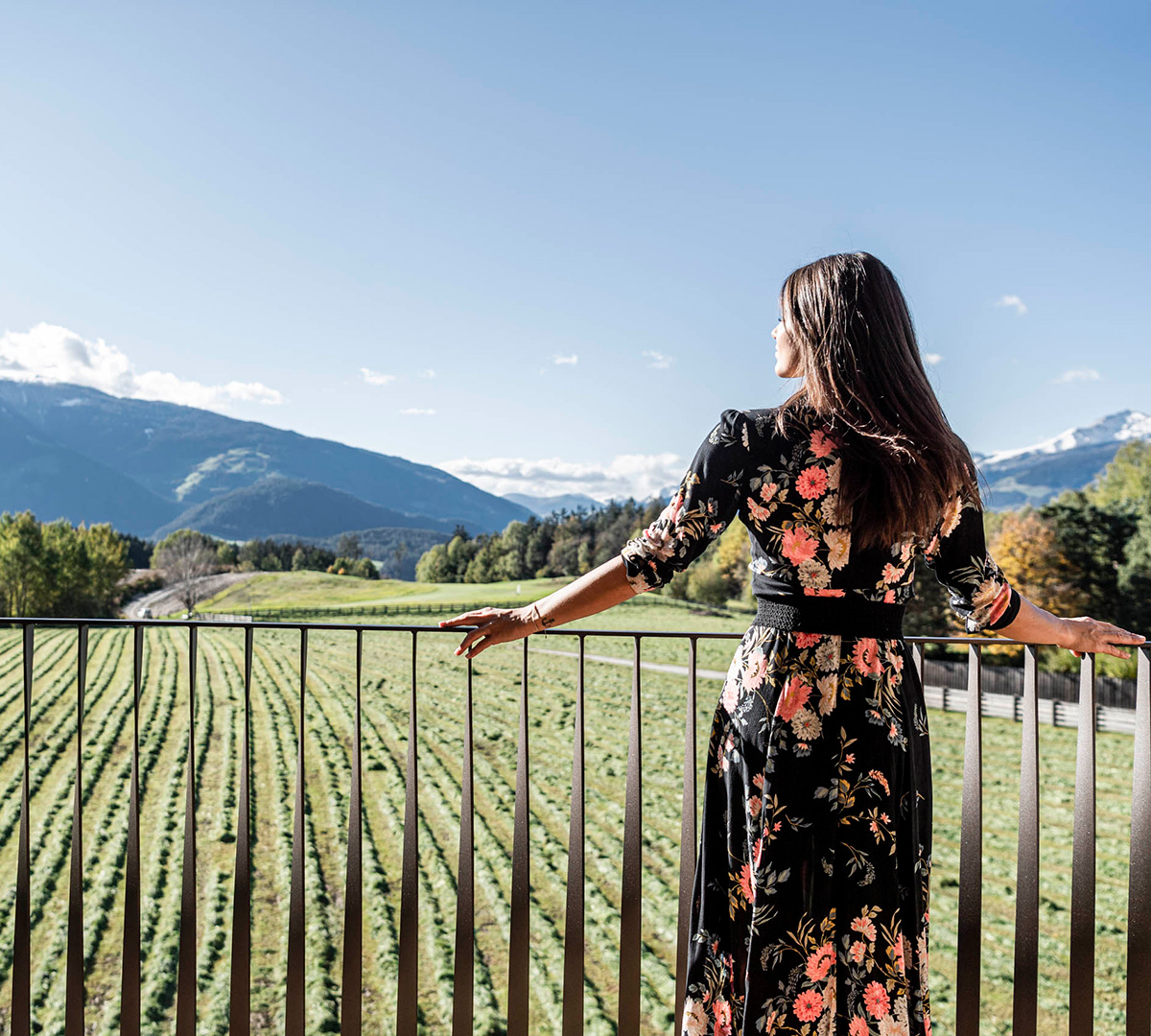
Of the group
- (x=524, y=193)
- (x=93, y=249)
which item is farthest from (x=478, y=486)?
(x=524, y=193)

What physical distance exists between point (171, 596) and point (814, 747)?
40.9m

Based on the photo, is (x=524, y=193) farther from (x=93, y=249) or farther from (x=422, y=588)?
(x=93, y=249)

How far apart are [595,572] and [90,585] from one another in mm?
40392

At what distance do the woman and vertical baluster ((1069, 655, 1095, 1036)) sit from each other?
0.57 meters

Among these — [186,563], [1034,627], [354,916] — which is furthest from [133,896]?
[186,563]

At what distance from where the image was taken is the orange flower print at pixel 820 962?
115 cm

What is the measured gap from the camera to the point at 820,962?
3.79 ft

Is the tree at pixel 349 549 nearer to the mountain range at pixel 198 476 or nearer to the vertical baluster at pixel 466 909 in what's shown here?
the vertical baluster at pixel 466 909

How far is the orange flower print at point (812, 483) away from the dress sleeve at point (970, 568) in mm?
189

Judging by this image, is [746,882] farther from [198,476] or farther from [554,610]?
[198,476]

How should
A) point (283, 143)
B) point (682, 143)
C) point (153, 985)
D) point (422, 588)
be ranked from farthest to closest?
point (422, 588) < point (682, 143) < point (283, 143) < point (153, 985)

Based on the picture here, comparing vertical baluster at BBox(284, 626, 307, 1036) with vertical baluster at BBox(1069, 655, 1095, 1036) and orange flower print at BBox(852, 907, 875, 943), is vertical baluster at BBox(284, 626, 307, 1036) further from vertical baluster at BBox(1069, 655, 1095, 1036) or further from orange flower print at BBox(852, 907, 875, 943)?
vertical baluster at BBox(1069, 655, 1095, 1036)

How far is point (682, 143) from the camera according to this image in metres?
18.0

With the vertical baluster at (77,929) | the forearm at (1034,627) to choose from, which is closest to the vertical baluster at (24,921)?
the vertical baluster at (77,929)
